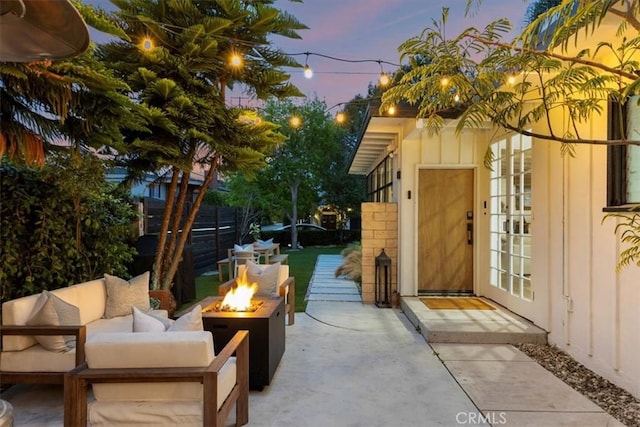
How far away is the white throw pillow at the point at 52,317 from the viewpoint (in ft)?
10.1

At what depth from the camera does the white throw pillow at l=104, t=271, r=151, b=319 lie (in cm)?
415

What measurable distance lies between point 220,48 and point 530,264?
4483 mm

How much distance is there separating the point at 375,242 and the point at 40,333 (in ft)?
15.4

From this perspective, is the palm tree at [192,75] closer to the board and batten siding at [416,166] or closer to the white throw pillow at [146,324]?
the board and batten siding at [416,166]

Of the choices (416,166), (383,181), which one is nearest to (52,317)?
(416,166)

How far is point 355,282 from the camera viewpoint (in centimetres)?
870

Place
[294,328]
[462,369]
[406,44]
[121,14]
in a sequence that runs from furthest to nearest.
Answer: [294,328] → [121,14] → [462,369] → [406,44]

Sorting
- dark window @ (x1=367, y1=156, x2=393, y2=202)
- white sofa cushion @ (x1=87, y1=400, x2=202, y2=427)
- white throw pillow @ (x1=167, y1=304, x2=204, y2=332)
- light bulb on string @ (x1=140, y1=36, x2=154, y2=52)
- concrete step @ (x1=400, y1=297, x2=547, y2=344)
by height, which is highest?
light bulb on string @ (x1=140, y1=36, x2=154, y2=52)

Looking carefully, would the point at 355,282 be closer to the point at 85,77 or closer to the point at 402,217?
the point at 402,217

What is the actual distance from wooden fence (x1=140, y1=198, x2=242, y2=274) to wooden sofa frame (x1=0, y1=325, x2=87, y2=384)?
15.0 ft

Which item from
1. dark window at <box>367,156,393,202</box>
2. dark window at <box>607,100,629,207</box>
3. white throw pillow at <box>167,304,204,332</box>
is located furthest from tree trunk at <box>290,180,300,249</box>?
white throw pillow at <box>167,304,204,332</box>

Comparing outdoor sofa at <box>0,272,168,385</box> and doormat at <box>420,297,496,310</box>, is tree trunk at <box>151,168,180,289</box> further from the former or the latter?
doormat at <box>420,297,496,310</box>

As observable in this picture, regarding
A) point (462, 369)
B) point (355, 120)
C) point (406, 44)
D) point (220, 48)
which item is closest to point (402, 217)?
point (462, 369)

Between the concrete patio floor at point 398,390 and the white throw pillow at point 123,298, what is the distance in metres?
0.92
